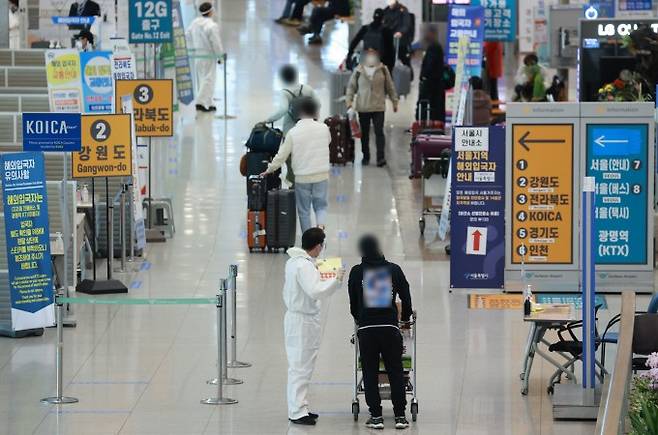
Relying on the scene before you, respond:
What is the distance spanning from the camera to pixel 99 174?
51.1 ft

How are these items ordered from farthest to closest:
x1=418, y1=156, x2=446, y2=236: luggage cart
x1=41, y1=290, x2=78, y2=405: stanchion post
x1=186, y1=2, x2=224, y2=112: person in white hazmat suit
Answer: x1=186, y1=2, x2=224, y2=112: person in white hazmat suit → x1=418, y1=156, x2=446, y2=236: luggage cart → x1=41, y1=290, x2=78, y2=405: stanchion post

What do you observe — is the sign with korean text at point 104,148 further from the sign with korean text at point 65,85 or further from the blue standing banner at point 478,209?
the blue standing banner at point 478,209

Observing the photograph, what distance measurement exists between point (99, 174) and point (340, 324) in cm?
297

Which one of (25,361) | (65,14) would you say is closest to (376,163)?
(65,14)

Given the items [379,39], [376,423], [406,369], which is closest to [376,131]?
[379,39]

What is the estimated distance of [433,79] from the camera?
83.4 ft

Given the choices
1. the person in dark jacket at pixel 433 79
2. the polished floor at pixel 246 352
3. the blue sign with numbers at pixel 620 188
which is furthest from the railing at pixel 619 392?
the person in dark jacket at pixel 433 79

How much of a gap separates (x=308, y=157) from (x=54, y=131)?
10.4ft

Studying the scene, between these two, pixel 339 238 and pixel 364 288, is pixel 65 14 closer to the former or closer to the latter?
pixel 339 238

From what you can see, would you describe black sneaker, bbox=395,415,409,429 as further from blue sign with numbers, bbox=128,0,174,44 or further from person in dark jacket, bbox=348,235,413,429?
blue sign with numbers, bbox=128,0,174,44

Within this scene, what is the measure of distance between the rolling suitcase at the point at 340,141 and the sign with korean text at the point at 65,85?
587cm

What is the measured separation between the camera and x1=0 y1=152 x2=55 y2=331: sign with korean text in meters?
13.5

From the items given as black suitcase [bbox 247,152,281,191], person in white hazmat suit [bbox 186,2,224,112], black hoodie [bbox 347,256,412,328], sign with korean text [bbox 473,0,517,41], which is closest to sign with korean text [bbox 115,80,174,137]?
black suitcase [bbox 247,152,281,191]

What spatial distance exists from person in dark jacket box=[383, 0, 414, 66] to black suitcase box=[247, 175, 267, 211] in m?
12.6
